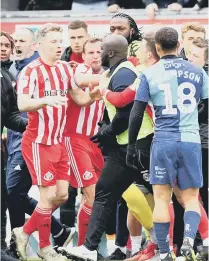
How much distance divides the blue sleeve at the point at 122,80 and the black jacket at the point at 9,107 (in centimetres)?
137

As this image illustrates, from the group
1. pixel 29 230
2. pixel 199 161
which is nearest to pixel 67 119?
pixel 29 230

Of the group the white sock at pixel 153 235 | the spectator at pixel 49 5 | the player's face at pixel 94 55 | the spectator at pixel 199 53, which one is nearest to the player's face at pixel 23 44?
the player's face at pixel 94 55

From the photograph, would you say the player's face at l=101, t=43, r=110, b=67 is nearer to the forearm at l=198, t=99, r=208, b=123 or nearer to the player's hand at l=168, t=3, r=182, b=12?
the forearm at l=198, t=99, r=208, b=123

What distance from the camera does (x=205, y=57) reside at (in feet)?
35.2

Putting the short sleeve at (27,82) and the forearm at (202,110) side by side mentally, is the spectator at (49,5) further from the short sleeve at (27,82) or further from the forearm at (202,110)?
the forearm at (202,110)

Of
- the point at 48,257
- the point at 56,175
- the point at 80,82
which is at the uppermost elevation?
the point at 80,82

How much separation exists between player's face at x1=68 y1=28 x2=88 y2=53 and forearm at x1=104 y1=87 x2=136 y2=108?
2.37 m

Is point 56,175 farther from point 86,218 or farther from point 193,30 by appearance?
point 193,30

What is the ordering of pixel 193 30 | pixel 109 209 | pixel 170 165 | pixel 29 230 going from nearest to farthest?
pixel 170 165 < pixel 109 209 < pixel 29 230 < pixel 193 30

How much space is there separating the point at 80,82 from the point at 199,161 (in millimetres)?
1657

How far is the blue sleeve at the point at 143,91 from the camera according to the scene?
363 inches

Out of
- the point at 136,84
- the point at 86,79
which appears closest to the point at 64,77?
the point at 86,79

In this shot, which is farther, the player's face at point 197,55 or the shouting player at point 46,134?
the player's face at point 197,55

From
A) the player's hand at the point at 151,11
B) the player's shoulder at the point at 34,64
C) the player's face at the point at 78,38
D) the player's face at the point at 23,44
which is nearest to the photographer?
the player's shoulder at the point at 34,64
